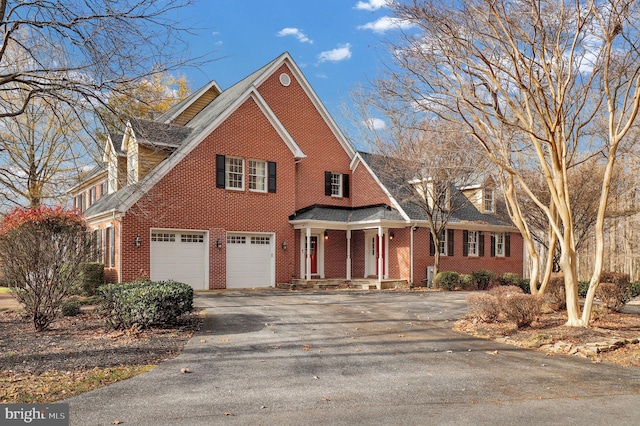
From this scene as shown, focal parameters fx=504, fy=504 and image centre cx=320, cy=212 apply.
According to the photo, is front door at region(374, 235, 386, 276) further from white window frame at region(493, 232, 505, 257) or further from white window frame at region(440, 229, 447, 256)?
white window frame at region(493, 232, 505, 257)

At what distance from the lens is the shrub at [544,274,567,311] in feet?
48.0

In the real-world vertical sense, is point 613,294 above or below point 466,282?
above

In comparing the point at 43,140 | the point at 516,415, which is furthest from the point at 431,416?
the point at 43,140

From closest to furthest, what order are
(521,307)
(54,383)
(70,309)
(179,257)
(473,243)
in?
1. (54,383)
2. (521,307)
3. (70,309)
4. (179,257)
5. (473,243)

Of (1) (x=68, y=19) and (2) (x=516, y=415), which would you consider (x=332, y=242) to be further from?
(2) (x=516, y=415)

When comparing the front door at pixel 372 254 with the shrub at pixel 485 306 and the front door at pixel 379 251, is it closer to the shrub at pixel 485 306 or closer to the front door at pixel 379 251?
the front door at pixel 379 251


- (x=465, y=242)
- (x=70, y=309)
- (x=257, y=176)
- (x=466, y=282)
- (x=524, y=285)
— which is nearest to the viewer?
(x=70, y=309)

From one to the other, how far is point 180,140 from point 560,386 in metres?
17.0

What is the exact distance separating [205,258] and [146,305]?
965 cm

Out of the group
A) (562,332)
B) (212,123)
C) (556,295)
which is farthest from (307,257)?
(562,332)

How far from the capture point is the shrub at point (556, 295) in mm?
14636

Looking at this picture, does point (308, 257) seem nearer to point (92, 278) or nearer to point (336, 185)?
point (336, 185)

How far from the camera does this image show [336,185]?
2555cm

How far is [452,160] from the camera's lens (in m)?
19.8
